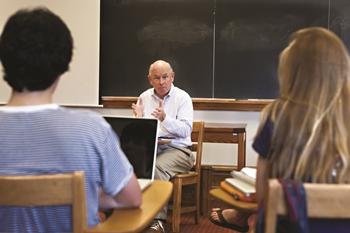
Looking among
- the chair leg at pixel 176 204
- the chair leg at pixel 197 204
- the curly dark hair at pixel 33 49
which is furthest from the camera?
the chair leg at pixel 197 204

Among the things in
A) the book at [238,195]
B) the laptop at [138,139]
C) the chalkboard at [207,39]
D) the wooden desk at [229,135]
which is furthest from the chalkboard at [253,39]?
the book at [238,195]

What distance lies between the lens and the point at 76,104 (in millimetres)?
4707

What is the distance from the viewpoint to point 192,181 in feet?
11.9

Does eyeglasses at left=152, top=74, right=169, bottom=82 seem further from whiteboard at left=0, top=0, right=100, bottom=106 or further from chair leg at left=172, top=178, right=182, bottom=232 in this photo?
whiteboard at left=0, top=0, right=100, bottom=106

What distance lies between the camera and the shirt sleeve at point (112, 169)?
4.29 feet

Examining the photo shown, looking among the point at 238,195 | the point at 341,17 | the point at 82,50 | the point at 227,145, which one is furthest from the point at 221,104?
the point at 238,195

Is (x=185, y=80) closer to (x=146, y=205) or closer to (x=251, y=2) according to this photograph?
(x=251, y=2)

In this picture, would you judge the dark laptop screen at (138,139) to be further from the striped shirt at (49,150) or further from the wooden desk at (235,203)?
the striped shirt at (49,150)

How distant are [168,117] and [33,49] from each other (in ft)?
7.03

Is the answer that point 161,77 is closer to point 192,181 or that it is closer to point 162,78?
point 162,78

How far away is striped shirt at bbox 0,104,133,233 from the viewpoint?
50.2 inches

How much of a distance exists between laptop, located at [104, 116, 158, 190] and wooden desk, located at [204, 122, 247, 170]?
158 centimetres

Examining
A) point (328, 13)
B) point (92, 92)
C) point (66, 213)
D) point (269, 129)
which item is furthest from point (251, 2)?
point (66, 213)

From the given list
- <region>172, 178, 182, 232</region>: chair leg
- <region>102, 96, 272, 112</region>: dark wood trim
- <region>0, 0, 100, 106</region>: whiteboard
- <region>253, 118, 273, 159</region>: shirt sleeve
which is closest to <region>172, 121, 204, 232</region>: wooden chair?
<region>172, 178, 182, 232</region>: chair leg
